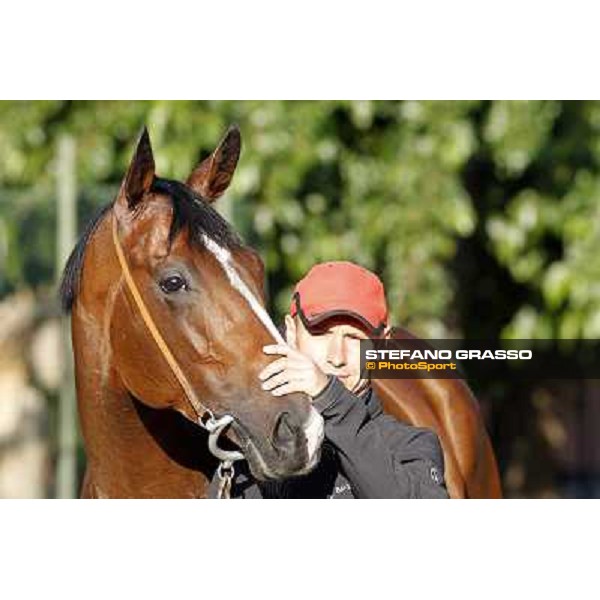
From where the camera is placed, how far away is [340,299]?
1972 millimetres

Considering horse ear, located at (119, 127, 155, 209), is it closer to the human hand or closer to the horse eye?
the horse eye

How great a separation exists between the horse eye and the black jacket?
0.30 metres

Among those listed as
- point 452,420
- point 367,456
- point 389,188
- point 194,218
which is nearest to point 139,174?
point 194,218

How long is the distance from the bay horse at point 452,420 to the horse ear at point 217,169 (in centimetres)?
52

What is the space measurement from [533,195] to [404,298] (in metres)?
0.74

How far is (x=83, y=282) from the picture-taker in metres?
1.91

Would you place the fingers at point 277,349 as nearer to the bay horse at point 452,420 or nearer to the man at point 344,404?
the man at point 344,404

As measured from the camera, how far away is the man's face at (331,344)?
6.30ft

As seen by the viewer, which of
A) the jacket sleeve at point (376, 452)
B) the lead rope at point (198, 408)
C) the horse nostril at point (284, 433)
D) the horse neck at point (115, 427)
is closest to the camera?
the jacket sleeve at point (376, 452)

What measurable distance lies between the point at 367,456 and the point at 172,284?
43 cm

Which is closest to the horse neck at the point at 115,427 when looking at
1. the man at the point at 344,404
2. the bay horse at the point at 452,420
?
the man at the point at 344,404

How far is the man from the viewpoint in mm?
1567

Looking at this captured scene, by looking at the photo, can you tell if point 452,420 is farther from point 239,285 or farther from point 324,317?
point 239,285
